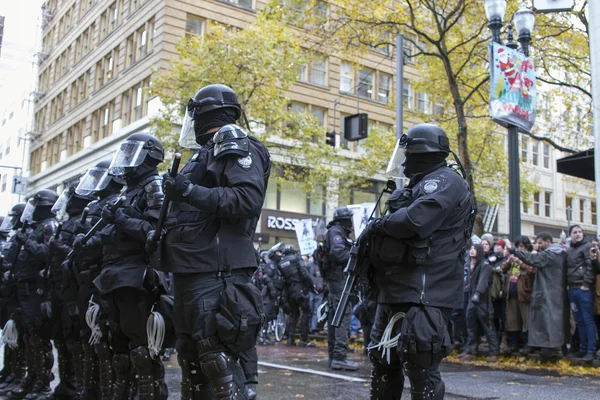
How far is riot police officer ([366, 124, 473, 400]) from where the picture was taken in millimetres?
4141

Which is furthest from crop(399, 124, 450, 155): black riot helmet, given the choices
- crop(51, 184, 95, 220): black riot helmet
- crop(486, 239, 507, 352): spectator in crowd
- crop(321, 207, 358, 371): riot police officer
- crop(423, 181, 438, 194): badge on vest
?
crop(486, 239, 507, 352): spectator in crowd

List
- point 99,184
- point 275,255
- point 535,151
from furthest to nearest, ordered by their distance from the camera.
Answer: point 535,151, point 275,255, point 99,184

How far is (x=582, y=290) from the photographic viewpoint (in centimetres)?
997

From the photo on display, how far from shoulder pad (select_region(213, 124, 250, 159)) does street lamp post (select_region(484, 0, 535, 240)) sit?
26.4 ft

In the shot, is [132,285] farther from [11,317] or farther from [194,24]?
[194,24]

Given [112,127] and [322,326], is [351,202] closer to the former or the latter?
[112,127]

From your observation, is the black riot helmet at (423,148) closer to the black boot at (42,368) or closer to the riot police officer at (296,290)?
the black boot at (42,368)

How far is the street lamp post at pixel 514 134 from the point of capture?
36.7ft

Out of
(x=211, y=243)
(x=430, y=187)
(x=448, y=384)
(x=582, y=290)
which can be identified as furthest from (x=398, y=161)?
(x=582, y=290)

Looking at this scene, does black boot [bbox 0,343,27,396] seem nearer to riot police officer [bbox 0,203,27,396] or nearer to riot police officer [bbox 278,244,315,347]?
riot police officer [bbox 0,203,27,396]

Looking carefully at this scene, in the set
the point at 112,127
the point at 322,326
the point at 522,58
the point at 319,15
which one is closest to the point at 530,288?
the point at 522,58

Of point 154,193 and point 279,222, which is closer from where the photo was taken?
point 154,193

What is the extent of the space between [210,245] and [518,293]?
8.17m

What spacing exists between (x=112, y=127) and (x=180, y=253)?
3204cm
